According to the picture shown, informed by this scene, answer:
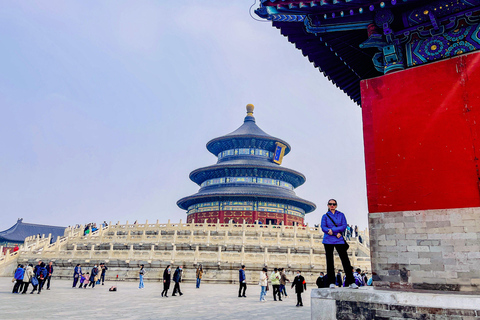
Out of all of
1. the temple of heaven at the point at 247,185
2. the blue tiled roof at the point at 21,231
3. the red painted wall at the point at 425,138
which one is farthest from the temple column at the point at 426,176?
the blue tiled roof at the point at 21,231

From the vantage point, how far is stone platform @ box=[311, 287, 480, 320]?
4949 mm

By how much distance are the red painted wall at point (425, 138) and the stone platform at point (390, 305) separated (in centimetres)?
208

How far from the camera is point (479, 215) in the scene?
6.19m

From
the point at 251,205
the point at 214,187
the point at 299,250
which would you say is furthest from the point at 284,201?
the point at 299,250

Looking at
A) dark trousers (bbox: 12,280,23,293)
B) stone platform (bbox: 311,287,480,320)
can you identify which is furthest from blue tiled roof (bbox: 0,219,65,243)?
stone platform (bbox: 311,287,480,320)

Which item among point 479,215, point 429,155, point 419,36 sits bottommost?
point 479,215

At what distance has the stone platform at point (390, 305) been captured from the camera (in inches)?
195

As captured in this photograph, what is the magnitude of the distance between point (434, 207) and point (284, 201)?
29082 mm

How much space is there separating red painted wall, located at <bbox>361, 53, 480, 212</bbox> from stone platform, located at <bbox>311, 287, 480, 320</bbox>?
208cm

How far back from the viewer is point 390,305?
5426 millimetres

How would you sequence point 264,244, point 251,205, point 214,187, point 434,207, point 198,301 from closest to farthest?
point 434,207, point 198,301, point 264,244, point 251,205, point 214,187

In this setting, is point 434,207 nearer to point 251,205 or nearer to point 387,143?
point 387,143

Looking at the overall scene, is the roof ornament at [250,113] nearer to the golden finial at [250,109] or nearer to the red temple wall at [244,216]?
the golden finial at [250,109]

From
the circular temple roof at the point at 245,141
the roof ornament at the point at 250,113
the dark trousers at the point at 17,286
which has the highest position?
the roof ornament at the point at 250,113
